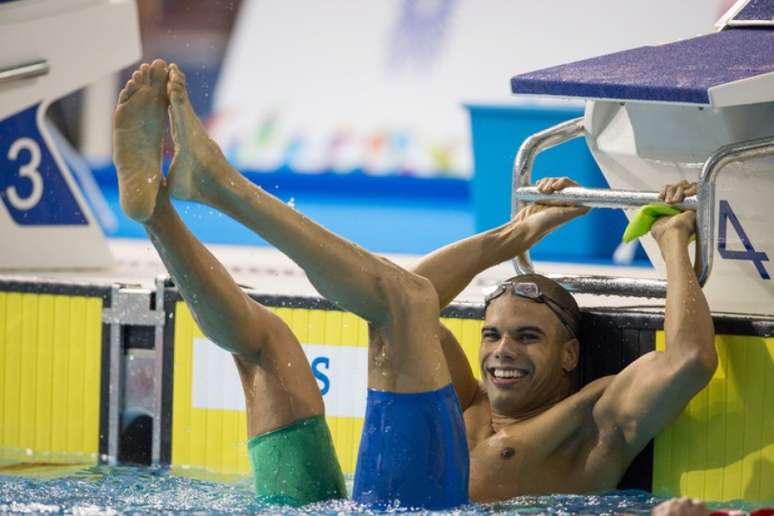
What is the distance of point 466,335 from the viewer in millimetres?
3938

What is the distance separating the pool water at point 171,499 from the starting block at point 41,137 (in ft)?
3.62

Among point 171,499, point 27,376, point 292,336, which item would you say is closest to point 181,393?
point 27,376

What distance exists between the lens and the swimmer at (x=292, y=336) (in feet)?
10.1

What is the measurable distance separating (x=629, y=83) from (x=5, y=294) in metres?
1.94

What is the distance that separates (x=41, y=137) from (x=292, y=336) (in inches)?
69.4

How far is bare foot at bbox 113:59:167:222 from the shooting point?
309 centimetres

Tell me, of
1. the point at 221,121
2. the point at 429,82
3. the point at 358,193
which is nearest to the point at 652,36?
the point at 429,82

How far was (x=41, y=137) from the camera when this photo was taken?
4.95 metres

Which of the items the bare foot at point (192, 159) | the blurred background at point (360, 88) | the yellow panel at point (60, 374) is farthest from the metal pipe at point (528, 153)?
the blurred background at point (360, 88)

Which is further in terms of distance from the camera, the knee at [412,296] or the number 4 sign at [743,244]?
the number 4 sign at [743,244]

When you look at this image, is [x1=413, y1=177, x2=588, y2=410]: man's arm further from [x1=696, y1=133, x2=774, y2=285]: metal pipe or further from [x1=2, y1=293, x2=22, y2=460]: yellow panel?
[x1=2, y1=293, x2=22, y2=460]: yellow panel

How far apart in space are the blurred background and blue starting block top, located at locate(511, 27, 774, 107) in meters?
5.61

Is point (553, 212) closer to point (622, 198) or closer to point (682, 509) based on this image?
point (622, 198)

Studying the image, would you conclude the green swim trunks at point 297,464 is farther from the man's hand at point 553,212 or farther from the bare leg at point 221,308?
the man's hand at point 553,212
